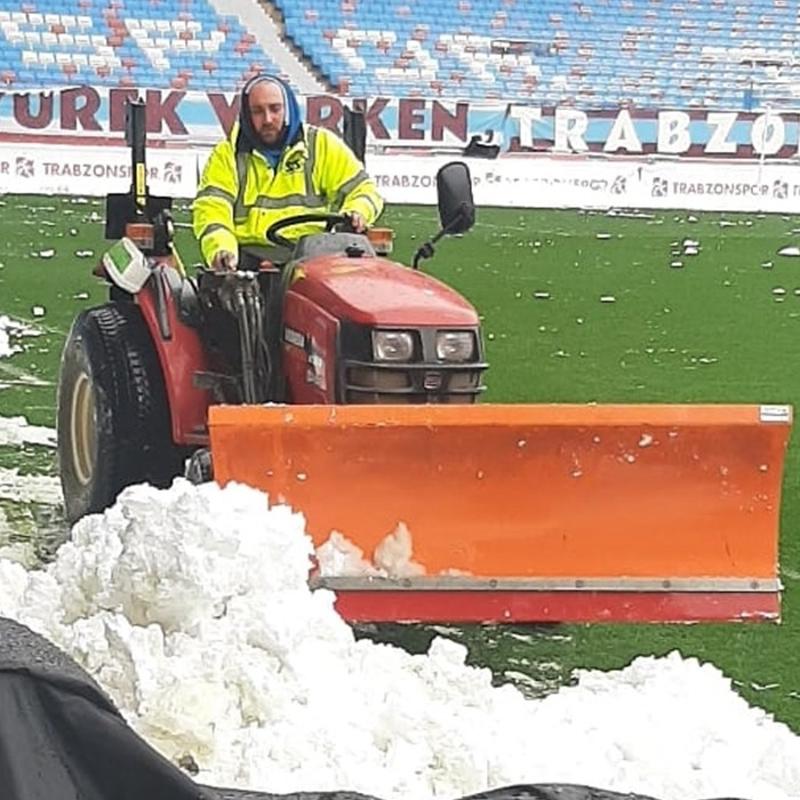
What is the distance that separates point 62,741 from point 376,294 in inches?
135

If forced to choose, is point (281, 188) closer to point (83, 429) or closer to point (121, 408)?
point (121, 408)

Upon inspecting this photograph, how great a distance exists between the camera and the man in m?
5.62

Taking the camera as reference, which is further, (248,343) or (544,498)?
(248,343)

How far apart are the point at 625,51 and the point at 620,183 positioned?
7.32 metres

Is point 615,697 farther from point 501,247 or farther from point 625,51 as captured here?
point 625,51

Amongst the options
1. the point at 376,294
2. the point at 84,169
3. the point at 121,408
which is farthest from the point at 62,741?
the point at 84,169

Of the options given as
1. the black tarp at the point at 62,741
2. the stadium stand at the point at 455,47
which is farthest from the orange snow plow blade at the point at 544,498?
the stadium stand at the point at 455,47

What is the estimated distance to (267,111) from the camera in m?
5.64

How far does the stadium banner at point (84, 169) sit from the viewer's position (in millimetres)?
20438

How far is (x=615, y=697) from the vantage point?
13.6 feet

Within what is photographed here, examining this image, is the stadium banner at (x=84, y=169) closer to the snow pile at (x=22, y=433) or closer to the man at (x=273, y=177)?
the snow pile at (x=22, y=433)

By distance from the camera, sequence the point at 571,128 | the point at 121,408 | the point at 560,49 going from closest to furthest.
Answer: the point at 121,408 → the point at 571,128 → the point at 560,49

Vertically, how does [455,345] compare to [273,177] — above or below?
below

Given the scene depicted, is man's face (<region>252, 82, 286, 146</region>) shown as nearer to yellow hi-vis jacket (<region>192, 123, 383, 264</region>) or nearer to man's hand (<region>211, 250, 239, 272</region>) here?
yellow hi-vis jacket (<region>192, 123, 383, 264</region>)
